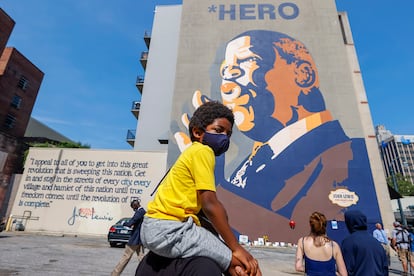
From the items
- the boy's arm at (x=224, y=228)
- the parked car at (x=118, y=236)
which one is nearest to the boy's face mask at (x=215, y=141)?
the boy's arm at (x=224, y=228)

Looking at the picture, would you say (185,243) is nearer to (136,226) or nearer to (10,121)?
(136,226)

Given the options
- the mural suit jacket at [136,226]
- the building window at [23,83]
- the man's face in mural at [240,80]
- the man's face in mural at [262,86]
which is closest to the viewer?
the mural suit jacket at [136,226]

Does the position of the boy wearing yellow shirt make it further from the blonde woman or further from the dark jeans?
the blonde woman

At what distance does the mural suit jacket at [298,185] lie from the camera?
14.9 meters

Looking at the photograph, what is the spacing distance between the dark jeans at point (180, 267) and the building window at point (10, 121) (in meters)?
37.1

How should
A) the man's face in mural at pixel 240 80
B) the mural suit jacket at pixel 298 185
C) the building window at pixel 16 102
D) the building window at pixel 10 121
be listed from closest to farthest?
the mural suit jacket at pixel 298 185 → the man's face in mural at pixel 240 80 → the building window at pixel 10 121 → the building window at pixel 16 102

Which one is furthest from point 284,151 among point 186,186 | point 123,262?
point 186,186

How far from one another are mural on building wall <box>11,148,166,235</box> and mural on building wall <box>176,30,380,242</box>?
3.99 m

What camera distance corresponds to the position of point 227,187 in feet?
51.7

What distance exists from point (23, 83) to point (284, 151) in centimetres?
3528

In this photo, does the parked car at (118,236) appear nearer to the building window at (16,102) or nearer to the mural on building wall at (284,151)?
the mural on building wall at (284,151)

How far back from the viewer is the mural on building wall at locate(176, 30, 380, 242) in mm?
15008

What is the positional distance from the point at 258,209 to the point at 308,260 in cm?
1276
